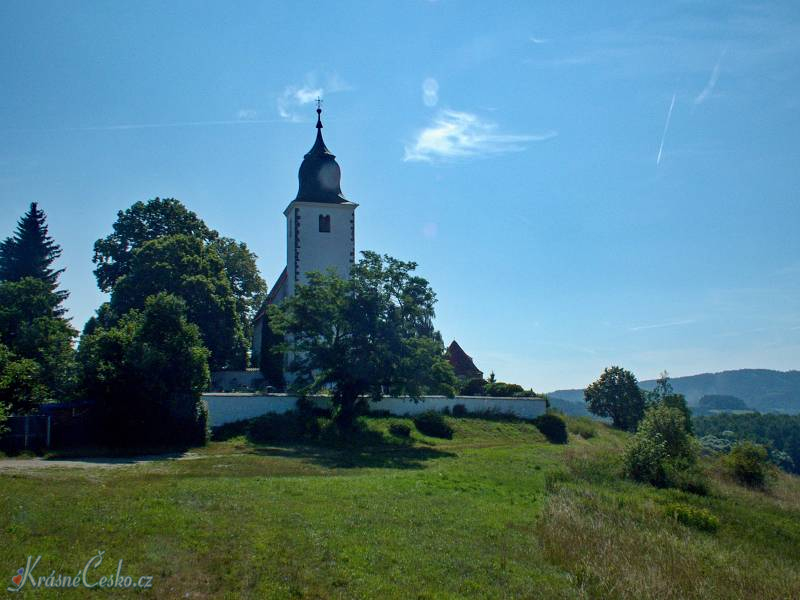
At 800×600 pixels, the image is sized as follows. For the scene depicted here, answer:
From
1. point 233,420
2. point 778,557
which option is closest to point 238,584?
point 778,557

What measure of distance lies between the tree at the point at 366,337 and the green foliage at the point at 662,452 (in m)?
10.1

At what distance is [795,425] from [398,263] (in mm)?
90569

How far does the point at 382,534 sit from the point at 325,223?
104 ft

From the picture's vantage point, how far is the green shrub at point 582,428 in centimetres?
4047

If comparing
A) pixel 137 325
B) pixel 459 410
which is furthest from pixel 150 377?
pixel 459 410

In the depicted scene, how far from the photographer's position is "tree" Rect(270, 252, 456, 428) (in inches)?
1211

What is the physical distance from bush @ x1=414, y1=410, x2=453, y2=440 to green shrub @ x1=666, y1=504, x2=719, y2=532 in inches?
663

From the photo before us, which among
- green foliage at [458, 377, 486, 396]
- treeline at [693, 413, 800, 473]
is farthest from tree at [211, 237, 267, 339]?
treeline at [693, 413, 800, 473]

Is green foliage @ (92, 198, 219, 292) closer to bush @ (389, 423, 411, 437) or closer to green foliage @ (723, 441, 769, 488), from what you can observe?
bush @ (389, 423, 411, 437)

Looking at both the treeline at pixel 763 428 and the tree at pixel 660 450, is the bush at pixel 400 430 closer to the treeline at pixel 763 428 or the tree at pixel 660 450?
the tree at pixel 660 450

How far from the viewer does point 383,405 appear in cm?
3550

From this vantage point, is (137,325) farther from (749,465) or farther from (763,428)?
(763,428)

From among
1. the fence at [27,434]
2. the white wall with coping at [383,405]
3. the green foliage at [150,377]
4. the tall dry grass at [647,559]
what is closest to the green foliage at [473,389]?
the white wall with coping at [383,405]

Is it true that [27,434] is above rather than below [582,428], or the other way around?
above
